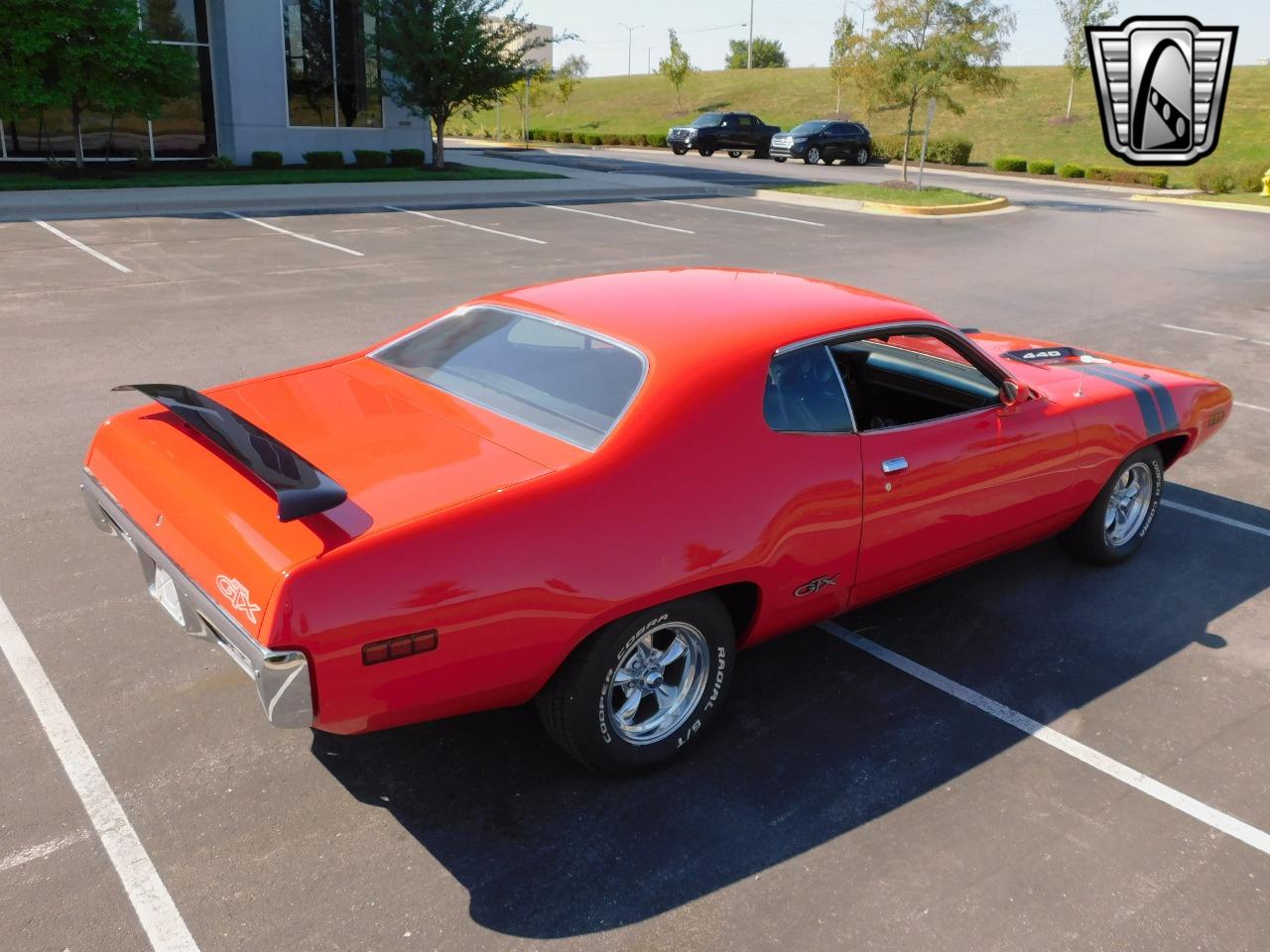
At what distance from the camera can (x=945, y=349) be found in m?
5.09

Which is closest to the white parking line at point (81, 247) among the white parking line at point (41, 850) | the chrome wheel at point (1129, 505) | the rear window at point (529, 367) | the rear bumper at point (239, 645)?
the rear window at point (529, 367)

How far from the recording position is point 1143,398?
5223 millimetres

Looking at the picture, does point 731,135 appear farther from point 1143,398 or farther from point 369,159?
point 1143,398

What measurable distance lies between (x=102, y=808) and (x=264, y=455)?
1259 millimetres

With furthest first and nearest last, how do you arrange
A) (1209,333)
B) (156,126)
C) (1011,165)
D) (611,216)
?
(1011,165), (156,126), (611,216), (1209,333)

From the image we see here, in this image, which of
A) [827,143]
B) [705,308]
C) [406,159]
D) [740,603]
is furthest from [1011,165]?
[740,603]

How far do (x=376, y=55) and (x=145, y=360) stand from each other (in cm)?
2244

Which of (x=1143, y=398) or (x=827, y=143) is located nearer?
(x=1143, y=398)

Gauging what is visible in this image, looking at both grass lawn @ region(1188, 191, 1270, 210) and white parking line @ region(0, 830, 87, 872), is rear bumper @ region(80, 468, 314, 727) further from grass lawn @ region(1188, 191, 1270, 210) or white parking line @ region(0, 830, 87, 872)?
grass lawn @ region(1188, 191, 1270, 210)

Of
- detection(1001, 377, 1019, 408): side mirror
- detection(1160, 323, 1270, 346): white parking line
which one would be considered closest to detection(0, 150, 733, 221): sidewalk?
detection(1160, 323, 1270, 346): white parking line

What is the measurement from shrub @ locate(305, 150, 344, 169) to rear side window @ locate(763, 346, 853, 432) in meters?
26.7

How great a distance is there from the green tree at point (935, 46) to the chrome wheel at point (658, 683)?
25.9m

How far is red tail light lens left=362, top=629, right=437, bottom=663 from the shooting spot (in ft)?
9.64

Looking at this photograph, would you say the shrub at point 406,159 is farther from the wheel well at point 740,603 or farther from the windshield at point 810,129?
the wheel well at point 740,603
